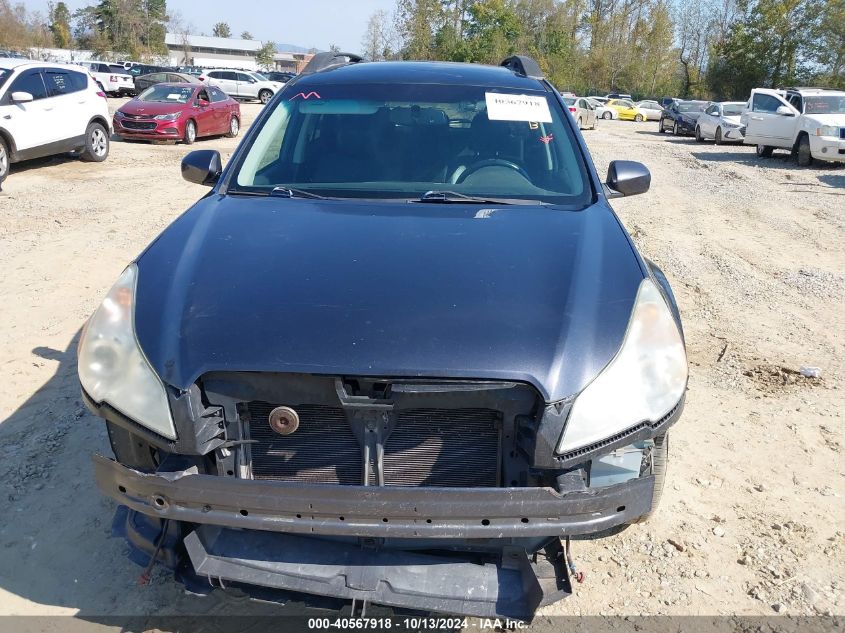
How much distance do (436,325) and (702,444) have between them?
2.36 meters

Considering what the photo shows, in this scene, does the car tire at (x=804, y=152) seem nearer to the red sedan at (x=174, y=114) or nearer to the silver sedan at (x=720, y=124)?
the silver sedan at (x=720, y=124)

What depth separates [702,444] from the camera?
4047mm

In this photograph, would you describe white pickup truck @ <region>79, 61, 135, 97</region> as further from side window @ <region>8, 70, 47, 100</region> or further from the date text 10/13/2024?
the date text 10/13/2024

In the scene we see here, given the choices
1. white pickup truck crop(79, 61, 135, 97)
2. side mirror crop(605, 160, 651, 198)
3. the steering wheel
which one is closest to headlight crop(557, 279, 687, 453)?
the steering wheel

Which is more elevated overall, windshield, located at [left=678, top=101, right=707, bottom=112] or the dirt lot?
the dirt lot

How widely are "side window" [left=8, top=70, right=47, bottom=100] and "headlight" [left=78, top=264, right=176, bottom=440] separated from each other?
442 inches

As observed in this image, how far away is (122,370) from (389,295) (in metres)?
0.89

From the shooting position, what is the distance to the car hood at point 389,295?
224 centimetres

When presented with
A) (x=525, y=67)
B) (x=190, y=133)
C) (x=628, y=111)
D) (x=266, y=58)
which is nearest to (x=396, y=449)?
(x=525, y=67)

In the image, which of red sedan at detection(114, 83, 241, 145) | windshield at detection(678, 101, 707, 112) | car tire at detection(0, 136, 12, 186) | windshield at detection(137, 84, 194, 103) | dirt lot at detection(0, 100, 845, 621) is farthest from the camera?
windshield at detection(678, 101, 707, 112)

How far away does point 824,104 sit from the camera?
16.5 metres

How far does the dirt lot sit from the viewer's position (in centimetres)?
292

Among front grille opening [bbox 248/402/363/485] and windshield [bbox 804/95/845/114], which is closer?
front grille opening [bbox 248/402/363/485]

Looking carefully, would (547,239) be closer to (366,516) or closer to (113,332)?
(366,516)
